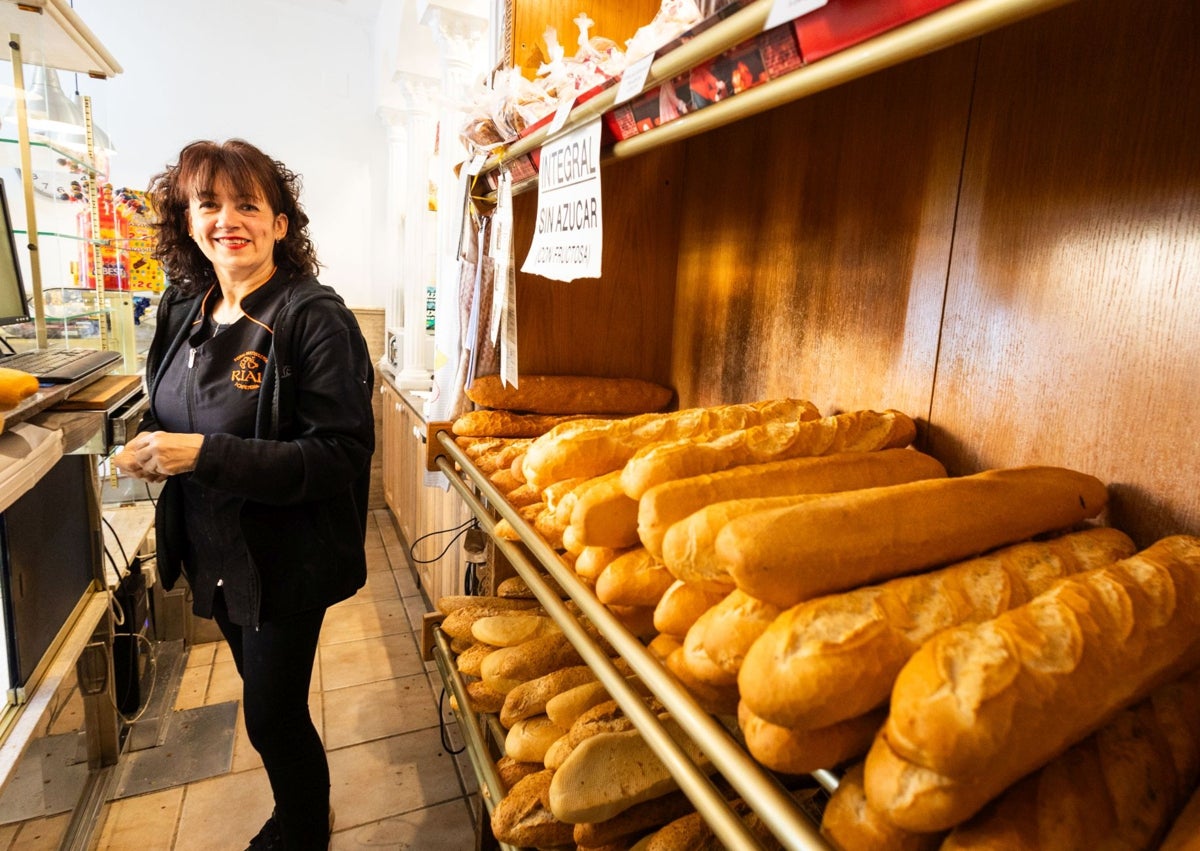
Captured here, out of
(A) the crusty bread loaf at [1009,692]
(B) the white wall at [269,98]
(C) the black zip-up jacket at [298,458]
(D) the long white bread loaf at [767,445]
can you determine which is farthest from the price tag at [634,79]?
(B) the white wall at [269,98]

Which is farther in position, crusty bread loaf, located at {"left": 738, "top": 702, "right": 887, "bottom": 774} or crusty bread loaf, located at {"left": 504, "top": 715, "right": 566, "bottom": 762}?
crusty bread loaf, located at {"left": 504, "top": 715, "right": 566, "bottom": 762}

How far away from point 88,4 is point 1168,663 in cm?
561

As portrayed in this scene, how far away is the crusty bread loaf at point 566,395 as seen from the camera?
56.2 inches

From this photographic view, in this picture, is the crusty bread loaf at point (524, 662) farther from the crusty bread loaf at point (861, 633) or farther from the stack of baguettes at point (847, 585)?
the crusty bread loaf at point (861, 633)

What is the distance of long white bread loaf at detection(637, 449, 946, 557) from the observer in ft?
2.03

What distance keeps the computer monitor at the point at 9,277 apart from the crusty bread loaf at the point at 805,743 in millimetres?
2077

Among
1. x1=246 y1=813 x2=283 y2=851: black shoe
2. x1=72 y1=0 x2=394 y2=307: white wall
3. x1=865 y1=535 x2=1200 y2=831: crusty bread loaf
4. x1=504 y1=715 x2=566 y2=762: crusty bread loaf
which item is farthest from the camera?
x1=72 y1=0 x2=394 y2=307: white wall

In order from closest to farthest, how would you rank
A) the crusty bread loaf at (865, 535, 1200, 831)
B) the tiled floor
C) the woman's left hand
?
the crusty bread loaf at (865, 535, 1200, 831) < the woman's left hand < the tiled floor

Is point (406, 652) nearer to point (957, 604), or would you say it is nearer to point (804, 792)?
point (804, 792)

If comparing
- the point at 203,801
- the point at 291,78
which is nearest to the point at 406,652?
the point at 203,801

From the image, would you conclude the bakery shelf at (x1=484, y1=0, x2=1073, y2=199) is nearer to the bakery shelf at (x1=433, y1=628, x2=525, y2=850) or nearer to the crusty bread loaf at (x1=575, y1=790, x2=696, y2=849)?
the crusty bread loaf at (x1=575, y1=790, x2=696, y2=849)

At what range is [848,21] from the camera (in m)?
0.48

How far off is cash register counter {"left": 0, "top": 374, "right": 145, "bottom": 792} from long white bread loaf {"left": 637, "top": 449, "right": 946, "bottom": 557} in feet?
3.19

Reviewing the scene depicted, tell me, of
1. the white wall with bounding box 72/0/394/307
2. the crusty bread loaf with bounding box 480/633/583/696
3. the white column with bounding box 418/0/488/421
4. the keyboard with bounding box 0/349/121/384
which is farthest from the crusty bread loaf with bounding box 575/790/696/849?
the white wall with bounding box 72/0/394/307
